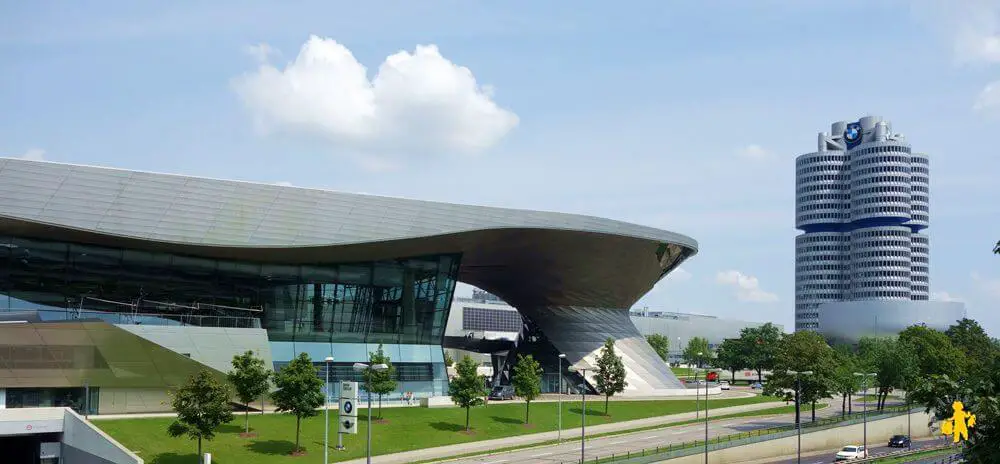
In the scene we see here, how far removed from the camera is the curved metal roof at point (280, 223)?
56719mm

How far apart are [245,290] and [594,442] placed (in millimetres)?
25362

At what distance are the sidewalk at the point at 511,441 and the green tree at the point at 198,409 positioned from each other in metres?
7.58

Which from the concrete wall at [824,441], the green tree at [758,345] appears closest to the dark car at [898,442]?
the concrete wall at [824,441]

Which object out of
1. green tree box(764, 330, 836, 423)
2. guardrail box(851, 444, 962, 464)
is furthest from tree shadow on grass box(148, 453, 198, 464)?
green tree box(764, 330, 836, 423)

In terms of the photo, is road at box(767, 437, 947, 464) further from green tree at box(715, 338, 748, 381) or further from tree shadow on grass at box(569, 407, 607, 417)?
green tree at box(715, 338, 748, 381)

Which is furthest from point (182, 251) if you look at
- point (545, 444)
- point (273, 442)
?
point (545, 444)

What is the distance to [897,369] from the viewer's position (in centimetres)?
8881

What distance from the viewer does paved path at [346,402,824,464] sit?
2096 inches

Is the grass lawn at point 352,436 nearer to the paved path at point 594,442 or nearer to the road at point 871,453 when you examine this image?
the paved path at point 594,442

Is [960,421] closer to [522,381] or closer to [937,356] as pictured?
[522,381]

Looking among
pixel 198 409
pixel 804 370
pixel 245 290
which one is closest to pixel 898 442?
pixel 804 370

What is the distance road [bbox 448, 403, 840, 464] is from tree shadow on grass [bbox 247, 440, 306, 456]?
871 cm

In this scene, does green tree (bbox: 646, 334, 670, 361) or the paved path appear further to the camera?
green tree (bbox: 646, 334, 670, 361)

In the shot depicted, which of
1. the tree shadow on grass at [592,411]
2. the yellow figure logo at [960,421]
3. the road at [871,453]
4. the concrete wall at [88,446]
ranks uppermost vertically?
the yellow figure logo at [960,421]
